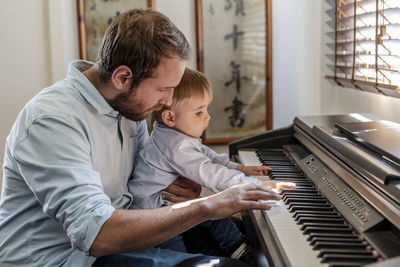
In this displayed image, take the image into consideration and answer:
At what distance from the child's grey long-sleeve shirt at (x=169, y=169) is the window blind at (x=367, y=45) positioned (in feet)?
2.81

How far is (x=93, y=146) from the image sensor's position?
1.58m

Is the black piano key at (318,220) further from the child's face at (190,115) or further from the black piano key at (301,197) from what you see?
the child's face at (190,115)

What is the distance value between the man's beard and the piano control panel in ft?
2.03

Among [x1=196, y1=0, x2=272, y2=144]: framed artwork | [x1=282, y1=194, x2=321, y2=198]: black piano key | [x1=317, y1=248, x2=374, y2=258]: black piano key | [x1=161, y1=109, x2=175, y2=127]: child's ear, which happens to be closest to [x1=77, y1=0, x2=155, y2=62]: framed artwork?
[x1=196, y1=0, x2=272, y2=144]: framed artwork

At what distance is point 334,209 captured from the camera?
150cm

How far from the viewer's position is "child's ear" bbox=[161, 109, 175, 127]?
1966 millimetres

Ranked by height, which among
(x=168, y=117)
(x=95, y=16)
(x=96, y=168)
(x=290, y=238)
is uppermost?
(x=95, y=16)

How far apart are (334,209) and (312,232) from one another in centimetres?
19

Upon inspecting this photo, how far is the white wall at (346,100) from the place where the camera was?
2.31m

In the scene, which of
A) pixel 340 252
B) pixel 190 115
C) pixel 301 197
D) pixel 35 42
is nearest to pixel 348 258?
pixel 340 252

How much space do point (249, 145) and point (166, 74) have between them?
0.92 metres

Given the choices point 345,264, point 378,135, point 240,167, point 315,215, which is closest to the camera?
point 345,264

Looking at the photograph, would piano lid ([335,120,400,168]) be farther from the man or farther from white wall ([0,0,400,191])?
white wall ([0,0,400,191])

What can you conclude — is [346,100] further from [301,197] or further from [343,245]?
[343,245]
